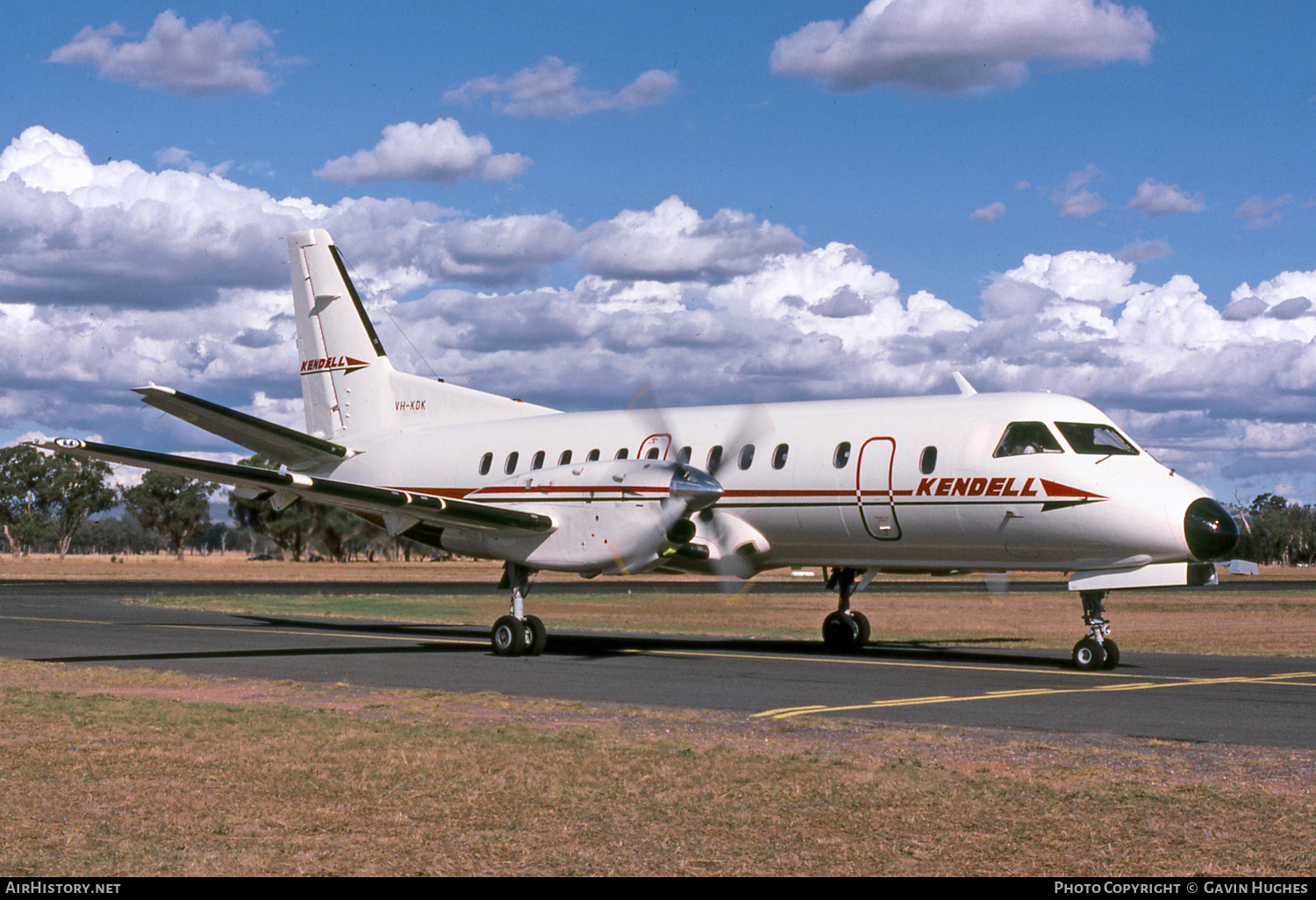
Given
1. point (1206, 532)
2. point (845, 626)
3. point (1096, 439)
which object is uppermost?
point (1096, 439)

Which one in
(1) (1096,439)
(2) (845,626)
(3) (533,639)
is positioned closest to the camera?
(1) (1096,439)

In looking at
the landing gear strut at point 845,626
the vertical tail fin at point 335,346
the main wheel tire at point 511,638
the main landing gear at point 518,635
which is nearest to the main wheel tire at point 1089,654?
the landing gear strut at point 845,626

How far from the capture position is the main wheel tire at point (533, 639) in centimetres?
2148

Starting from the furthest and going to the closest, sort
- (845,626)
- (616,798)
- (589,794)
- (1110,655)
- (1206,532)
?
(845,626) < (1110,655) < (1206,532) < (589,794) < (616,798)

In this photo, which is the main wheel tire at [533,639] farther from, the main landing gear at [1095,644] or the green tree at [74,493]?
the green tree at [74,493]

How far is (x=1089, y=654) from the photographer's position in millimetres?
18984

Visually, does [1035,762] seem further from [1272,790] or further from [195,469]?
[195,469]

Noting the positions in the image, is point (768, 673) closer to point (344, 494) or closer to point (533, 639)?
point (533, 639)

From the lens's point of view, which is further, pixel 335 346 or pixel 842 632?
pixel 335 346

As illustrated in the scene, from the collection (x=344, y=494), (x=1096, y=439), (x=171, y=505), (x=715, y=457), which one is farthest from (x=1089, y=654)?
(x=171, y=505)

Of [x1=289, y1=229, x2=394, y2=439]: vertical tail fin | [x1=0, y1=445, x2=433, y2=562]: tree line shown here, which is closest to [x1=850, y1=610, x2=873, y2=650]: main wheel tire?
[x1=289, y1=229, x2=394, y2=439]: vertical tail fin

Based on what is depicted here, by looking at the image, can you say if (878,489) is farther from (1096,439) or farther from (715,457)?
(1096,439)

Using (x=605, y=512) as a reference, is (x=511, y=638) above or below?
below

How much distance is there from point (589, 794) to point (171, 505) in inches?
5195
